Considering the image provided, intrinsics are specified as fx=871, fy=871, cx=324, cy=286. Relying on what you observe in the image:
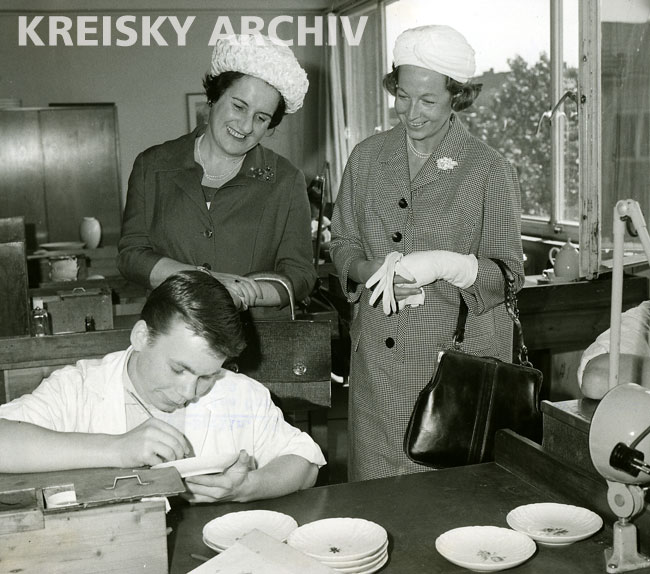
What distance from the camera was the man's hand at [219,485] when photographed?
1.65 m

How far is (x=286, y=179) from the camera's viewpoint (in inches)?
98.7

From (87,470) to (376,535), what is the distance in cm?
49

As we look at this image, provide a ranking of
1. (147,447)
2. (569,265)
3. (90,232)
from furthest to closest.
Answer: (90,232)
(569,265)
(147,447)

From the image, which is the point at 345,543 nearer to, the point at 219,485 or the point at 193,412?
the point at 219,485

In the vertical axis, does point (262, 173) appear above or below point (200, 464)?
above

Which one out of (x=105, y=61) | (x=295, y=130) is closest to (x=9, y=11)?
(x=105, y=61)

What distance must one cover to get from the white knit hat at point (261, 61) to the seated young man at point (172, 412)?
2.34 ft

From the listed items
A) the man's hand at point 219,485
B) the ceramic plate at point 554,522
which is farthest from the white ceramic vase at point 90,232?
the ceramic plate at point 554,522

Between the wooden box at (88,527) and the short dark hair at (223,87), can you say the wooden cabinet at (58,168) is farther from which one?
the wooden box at (88,527)

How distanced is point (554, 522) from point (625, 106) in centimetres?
287

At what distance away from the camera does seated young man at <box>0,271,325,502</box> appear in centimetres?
161

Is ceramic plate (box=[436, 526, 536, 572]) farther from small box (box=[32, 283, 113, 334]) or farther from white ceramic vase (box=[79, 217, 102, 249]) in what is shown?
white ceramic vase (box=[79, 217, 102, 249])

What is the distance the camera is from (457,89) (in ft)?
7.43

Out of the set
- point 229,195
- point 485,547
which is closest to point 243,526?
point 485,547
